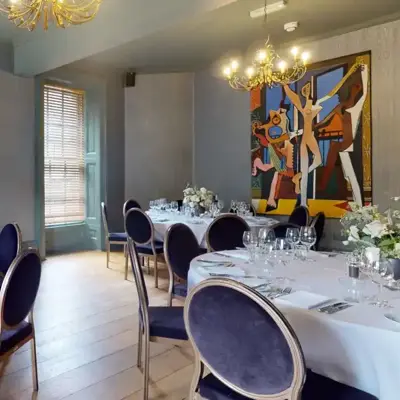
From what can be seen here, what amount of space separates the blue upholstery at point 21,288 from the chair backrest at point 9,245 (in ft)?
4.32

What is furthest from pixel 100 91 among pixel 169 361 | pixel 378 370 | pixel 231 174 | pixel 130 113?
pixel 378 370

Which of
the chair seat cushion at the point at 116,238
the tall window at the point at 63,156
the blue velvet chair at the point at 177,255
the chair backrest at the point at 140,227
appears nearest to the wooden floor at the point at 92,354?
the blue velvet chair at the point at 177,255

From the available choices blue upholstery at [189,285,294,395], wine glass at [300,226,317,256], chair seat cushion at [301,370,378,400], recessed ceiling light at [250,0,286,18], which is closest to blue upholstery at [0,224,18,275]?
wine glass at [300,226,317,256]

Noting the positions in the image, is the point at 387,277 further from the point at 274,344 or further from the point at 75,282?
the point at 75,282

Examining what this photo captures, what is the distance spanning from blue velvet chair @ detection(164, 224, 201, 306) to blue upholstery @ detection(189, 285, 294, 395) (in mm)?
1629

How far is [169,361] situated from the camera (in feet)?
10.4

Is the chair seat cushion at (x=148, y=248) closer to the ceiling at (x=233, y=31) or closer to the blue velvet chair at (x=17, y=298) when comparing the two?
the ceiling at (x=233, y=31)

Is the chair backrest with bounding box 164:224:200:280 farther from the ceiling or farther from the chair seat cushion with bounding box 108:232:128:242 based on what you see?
the chair seat cushion with bounding box 108:232:128:242

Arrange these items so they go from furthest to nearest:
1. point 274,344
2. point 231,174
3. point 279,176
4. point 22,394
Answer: point 231,174
point 279,176
point 22,394
point 274,344

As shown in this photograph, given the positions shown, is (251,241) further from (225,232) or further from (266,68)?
(266,68)

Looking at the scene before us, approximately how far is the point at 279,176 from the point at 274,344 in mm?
5382

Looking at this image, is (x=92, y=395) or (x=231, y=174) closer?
(x=92, y=395)

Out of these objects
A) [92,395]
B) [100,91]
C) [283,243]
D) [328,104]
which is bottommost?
[92,395]

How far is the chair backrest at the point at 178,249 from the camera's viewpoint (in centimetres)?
335
